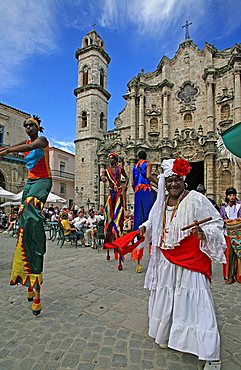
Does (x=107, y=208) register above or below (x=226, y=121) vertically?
below

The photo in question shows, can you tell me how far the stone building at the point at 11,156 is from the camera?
26.0 m

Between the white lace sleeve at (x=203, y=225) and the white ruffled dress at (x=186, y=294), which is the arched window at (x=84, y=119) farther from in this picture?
the white lace sleeve at (x=203, y=225)

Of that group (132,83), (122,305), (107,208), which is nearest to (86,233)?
(107,208)

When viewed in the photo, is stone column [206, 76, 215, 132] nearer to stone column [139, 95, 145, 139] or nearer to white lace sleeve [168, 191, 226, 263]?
stone column [139, 95, 145, 139]

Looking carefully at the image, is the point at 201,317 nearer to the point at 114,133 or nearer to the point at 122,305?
the point at 122,305

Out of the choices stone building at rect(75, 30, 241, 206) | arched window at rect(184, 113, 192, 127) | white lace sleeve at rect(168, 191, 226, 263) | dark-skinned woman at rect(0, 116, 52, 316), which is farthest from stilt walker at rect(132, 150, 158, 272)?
arched window at rect(184, 113, 192, 127)

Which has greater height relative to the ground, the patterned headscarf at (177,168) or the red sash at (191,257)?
the patterned headscarf at (177,168)

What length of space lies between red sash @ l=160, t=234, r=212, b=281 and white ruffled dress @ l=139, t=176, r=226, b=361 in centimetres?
5

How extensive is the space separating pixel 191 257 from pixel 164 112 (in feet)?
81.7

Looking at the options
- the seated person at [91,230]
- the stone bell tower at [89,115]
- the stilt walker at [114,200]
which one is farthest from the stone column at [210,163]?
the stilt walker at [114,200]

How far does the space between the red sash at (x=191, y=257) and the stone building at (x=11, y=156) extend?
2620 centimetres

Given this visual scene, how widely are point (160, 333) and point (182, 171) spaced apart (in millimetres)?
1641

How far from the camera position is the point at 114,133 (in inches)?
1061

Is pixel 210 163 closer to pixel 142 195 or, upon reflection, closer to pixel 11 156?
pixel 142 195
